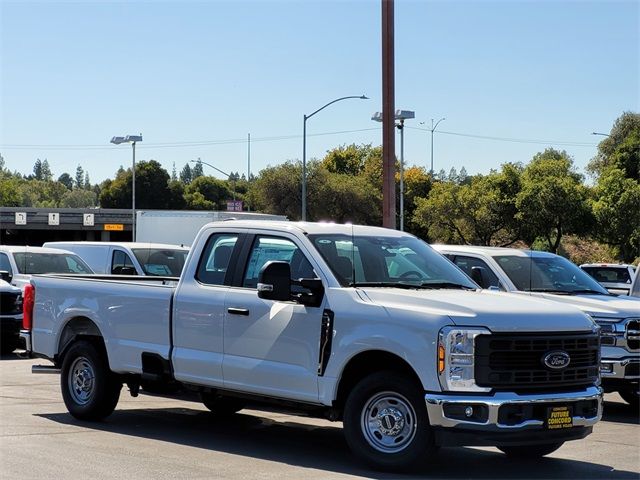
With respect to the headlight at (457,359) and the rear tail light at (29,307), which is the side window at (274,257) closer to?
the headlight at (457,359)

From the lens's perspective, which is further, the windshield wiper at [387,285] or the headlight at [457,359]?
the windshield wiper at [387,285]

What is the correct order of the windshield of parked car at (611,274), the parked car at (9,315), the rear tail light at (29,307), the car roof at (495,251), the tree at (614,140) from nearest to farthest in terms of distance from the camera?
1. the rear tail light at (29,307)
2. the car roof at (495,251)
3. the parked car at (9,315)
4. the windshield of parked car at (611,274)
5. the tree at (614,140)

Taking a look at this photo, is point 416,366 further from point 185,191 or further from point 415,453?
point 185,191

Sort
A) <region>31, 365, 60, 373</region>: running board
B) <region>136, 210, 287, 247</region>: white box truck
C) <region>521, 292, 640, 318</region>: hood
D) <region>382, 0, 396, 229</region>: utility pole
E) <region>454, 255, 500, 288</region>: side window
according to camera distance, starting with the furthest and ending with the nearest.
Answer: <region>136, 210, 287, 247</region>: white box truck < <region>382, 0, 396, 229</region>: utility pole < <region>454, 255, 500, 288</region>: side window < <region>521, 292, 640, 318</region>: hood < <region>31, 365, 60, 373</region>: running board

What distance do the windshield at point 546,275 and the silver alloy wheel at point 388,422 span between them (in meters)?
5.36

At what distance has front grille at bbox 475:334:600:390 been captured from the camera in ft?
25.7

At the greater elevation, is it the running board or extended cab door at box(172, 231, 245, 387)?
extended cab door at box(172, 231, 245, 387)

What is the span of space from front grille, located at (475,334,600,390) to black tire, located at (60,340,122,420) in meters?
4.42

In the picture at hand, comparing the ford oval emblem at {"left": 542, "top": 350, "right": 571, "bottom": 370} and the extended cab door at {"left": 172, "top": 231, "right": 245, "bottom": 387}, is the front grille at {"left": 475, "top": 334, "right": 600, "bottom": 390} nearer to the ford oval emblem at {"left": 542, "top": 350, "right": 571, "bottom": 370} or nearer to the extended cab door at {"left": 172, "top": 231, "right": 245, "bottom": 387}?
the ford oval emblem at {"left": 542, "top": 350, "right": 571, "bottom": 370}

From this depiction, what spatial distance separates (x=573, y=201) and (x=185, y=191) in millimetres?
92389

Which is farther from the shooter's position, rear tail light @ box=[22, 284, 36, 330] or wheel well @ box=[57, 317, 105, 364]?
rear tail light @ box=[22, 284, 36, 330]

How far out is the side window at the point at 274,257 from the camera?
30.1 ft

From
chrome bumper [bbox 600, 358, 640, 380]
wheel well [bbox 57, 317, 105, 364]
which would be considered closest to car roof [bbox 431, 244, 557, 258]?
chrome bumper [bbox 600, 358, 640, 380]

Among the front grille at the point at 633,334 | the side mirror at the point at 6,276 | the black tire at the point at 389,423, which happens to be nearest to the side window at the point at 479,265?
the front grille at the point at 633,334
